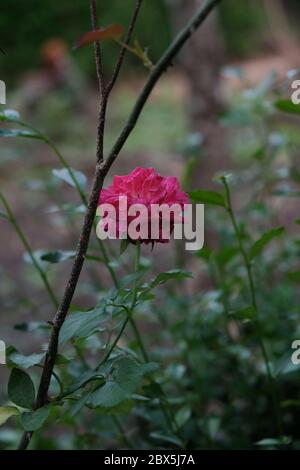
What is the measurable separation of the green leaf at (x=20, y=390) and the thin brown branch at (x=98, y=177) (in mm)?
12

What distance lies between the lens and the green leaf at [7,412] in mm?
775

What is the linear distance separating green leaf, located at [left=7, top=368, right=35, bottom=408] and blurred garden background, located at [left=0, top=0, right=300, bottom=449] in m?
0.02

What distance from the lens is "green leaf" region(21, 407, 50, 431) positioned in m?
0.72

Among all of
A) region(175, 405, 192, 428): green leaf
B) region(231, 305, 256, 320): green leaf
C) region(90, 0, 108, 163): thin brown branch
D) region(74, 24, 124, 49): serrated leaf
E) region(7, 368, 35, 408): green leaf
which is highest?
region(74, 24, 124, 49): serrated leaf

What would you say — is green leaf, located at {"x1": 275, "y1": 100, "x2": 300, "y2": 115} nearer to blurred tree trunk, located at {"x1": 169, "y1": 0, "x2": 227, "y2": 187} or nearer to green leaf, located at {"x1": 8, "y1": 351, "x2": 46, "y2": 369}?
green leaf, located at {"x1": 8, "y1": 351, "x2": 46, "y2": 369}

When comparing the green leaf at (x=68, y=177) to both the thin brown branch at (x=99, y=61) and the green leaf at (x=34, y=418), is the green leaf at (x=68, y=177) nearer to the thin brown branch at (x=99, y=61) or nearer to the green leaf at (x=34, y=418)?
the thin brown branch at (x=99, y=61)

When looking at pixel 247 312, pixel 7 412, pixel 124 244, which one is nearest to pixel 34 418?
pixel 7 412

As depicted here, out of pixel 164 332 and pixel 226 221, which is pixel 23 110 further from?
pixel 164 332

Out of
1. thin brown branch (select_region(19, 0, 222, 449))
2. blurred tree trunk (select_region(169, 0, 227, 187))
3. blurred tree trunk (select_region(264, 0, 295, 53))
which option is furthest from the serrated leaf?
blurred tree trunk (select_region(264, 0, 295, 53))

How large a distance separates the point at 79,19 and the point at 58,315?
6104mm

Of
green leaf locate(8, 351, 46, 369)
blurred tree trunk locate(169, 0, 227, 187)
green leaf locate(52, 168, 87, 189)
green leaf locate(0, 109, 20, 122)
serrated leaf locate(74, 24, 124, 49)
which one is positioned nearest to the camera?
serrated leaf locate(74, 24, 124, 49)

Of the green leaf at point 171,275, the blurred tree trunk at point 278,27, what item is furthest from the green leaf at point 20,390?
the blurred tree trunk at point 278,27

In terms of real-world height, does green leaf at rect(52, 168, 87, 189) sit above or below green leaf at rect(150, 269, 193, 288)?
above
